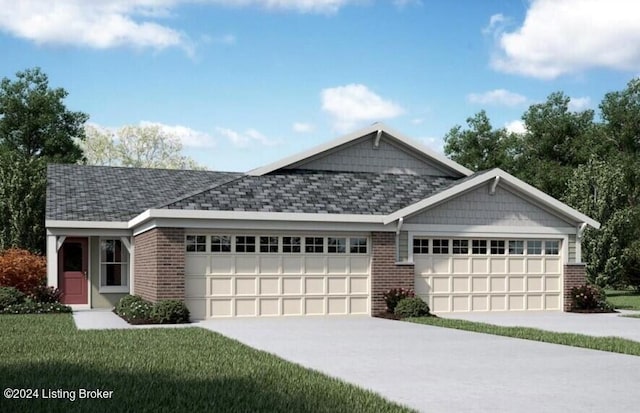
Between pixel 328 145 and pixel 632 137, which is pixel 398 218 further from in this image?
pixel 632 137

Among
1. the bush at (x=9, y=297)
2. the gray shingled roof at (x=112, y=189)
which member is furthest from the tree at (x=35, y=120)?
the bush at (x=9, y=297)

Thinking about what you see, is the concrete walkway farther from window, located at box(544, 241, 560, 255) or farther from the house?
window, located at box(544, 241, 560, 255)

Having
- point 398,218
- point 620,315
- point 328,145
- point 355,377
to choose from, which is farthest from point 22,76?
point 355,377

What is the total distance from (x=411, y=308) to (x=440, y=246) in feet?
10.0

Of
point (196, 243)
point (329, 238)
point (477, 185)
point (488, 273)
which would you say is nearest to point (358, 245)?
point (329, 238)

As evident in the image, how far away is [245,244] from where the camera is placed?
23.4m

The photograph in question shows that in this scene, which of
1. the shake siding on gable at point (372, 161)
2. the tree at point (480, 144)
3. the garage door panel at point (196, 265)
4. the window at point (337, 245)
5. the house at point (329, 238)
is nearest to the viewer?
the garage door panel at point (196, 265)

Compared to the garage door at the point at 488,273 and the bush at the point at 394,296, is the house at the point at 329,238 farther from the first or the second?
the bush at the point at 394,296

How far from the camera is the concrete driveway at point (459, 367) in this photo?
388 inches

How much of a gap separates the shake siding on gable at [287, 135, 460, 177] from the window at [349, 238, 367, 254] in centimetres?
400

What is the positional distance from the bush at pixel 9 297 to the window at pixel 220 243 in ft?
20.0

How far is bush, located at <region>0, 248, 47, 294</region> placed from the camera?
26.6 m

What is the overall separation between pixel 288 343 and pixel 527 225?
41.5 feet

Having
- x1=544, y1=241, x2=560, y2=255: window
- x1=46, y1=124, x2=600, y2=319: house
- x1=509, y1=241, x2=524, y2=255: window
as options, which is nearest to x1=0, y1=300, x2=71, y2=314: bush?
x1=46, y1=124, x2=600, y2=319: house
